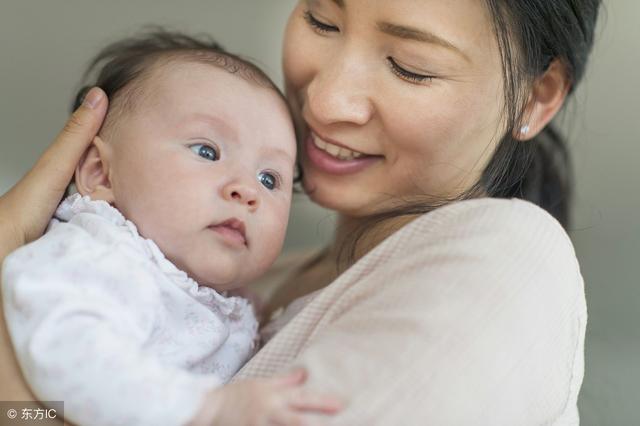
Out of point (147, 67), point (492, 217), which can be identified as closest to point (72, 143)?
point (147, 67)

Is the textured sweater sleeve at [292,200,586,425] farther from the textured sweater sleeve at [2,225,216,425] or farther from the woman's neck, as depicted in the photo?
the woman's neck

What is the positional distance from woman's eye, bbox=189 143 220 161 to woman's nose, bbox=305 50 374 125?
0.19 metres

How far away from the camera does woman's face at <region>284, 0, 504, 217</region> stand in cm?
124

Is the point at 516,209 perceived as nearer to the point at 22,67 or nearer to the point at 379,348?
the point at 379,348

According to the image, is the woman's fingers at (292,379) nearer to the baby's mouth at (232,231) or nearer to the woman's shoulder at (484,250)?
the woman's shoulder at (484,250)

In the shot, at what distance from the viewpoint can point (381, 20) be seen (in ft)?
4.07

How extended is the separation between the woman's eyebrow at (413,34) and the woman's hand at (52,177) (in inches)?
16.9

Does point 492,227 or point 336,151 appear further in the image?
point 336,151

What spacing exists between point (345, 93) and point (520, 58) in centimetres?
28

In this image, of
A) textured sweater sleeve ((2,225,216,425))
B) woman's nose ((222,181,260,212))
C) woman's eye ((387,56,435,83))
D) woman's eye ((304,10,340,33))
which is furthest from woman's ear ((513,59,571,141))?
textured sweater sleeve ((2,225,216,425))

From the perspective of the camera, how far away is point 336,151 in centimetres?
139

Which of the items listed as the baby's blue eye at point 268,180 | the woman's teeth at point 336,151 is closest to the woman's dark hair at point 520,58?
the woman's teeth at point 336,151

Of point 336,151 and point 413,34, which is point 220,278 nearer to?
point 336,151

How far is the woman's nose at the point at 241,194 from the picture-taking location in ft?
3.76
